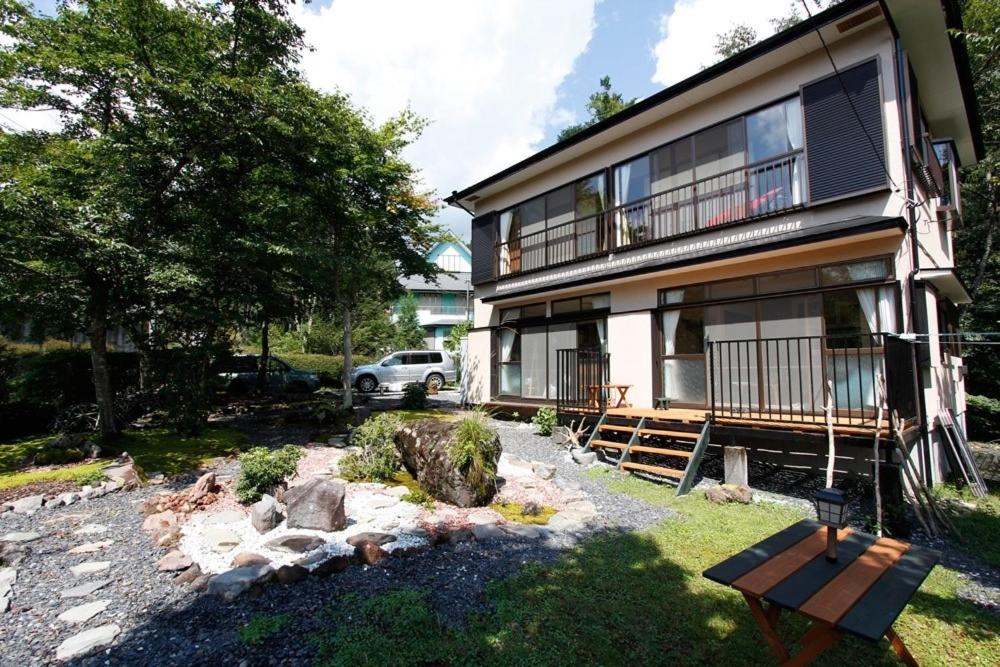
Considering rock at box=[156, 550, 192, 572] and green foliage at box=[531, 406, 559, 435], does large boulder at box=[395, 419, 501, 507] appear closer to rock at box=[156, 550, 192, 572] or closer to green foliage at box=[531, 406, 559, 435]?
rock at box=[156, 550, 192, 572]

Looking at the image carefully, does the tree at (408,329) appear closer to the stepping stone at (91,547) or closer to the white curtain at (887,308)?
the stepping stone at (91,547)

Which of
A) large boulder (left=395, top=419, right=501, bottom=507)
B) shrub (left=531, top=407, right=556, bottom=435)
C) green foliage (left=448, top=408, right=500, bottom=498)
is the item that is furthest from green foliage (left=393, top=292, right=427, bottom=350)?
green foliage (left=448, top=408, right=500, bottom=498)

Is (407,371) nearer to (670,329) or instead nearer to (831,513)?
(670,329)

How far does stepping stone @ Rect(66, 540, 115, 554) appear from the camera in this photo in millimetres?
4057

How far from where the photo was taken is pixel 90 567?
3750 millimetres

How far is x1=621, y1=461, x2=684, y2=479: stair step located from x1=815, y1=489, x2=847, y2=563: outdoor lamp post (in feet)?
11.9

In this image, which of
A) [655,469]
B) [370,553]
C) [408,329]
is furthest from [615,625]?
[408,329]

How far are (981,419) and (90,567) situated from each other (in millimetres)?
16427

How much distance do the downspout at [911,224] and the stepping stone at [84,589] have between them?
8.91 metres

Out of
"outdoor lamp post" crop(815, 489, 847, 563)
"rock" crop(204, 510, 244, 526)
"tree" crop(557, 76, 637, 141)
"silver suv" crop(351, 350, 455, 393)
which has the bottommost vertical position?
"rock" crop(204, 510, 244, 526)

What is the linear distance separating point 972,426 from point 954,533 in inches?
383

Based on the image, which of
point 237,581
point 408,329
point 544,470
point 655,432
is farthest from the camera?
point 408,329

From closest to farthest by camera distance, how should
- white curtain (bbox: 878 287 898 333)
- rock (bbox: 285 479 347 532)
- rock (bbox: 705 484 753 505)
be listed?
rock (bbox: 285 479 347 532) < rock (bbox: 705 484 753 505) < white curtain (bbox: 878 287 898 333)

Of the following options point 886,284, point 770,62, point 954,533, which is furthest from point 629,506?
point 770,62
